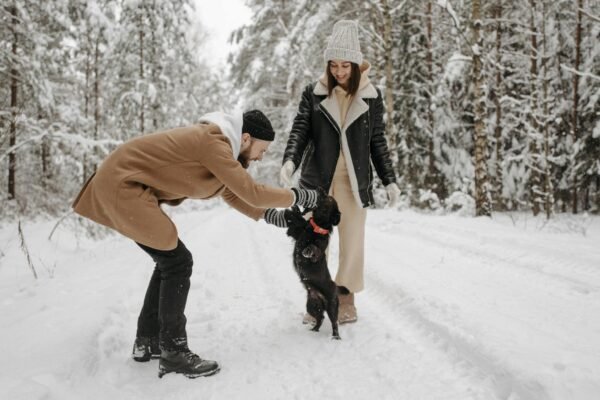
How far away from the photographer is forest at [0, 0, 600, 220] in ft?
36.8

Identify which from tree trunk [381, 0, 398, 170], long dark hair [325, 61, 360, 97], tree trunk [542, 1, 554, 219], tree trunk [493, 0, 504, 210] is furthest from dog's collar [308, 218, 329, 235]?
tree trunk [493, 0, 504, 210]

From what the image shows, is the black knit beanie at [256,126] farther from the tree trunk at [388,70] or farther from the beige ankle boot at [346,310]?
the tree trunk at [388,70]

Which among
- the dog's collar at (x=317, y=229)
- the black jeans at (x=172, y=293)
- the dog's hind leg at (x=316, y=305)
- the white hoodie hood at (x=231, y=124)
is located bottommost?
the dog's hind leg at (x=316, y=305)

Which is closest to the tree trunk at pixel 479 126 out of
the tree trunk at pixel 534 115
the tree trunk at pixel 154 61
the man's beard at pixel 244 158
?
the tree trunk at pixel 534 115

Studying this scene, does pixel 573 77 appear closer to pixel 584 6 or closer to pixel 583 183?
pixel 584 6

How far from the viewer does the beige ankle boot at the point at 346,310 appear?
11.5 feet

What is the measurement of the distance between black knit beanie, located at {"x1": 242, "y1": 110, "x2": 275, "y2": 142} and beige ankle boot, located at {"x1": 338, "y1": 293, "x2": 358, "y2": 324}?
5.44 feet

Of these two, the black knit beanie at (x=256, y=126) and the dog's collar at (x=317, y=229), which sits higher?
the black knit beanie at (x=256, y=126)

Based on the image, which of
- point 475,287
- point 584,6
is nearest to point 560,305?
point 475,287

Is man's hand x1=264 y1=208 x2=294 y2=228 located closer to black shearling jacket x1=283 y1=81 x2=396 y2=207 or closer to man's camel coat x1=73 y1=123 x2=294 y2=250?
black shearling jacket x1=283 y1=81 x2=396 y2=207

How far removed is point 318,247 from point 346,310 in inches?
29.0

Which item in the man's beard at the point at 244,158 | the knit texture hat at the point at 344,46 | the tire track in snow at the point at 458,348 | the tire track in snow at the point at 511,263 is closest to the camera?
the tire track in snow at the point at 458,348

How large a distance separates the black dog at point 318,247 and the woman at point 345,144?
33cm

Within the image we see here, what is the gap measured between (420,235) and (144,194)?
556 cm
